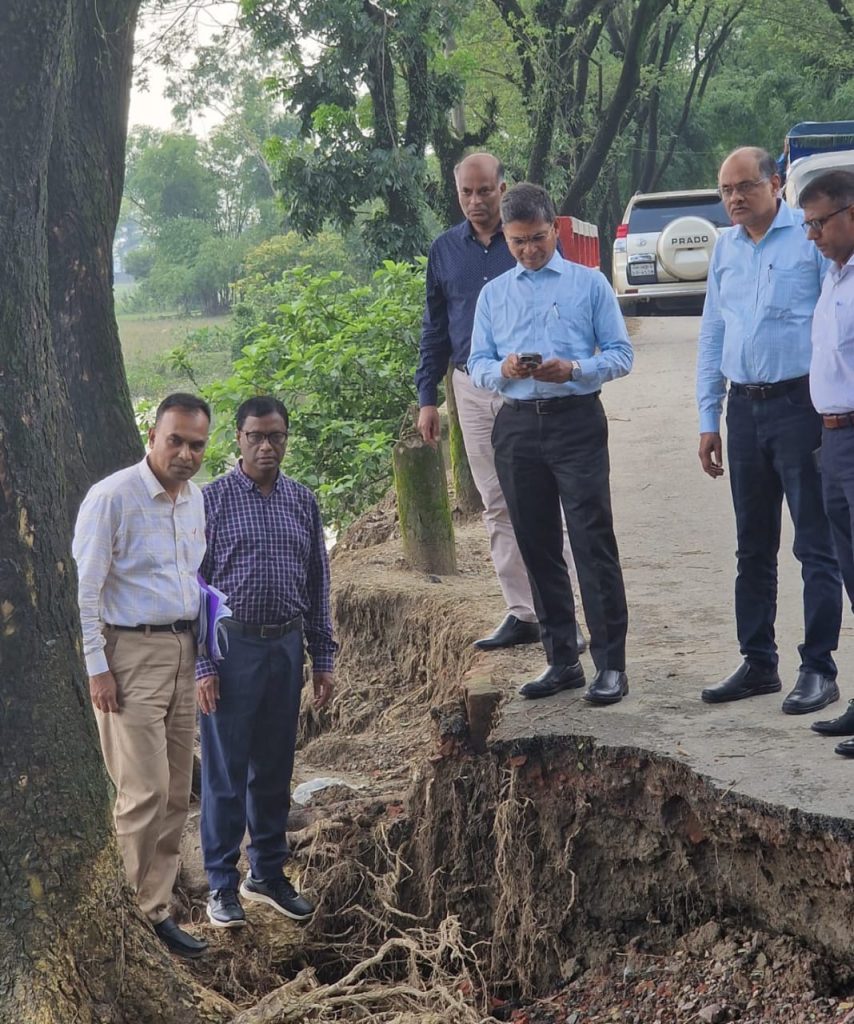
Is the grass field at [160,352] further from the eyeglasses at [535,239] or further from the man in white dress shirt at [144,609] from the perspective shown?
the man in white dress shirt at [144,609]

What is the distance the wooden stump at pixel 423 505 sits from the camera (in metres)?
8.11

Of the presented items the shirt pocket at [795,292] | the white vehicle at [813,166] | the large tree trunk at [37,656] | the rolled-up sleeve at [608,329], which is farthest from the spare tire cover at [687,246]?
the large tree trunk at [37,656]

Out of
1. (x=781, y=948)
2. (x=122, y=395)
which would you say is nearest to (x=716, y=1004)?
(x=781, y=948)

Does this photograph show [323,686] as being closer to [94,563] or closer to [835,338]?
[94,563]

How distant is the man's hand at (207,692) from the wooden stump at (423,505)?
11.3 ft

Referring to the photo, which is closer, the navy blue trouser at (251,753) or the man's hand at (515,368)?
the navy blue trouser at (251,753)

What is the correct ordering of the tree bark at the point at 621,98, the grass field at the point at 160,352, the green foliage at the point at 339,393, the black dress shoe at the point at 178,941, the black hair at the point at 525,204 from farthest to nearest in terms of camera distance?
1. the grass field at the point at 160,352
2. the tree bark at the point at 621,98
3. the green foliage at the point at 339,393
4. the black hair at the point at 525,204
5. the black dress shoe at the point at 178,941

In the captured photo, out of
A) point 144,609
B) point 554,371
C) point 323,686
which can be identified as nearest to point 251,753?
point 323,686

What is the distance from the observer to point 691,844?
4.73m

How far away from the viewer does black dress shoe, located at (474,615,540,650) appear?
20.5 feet

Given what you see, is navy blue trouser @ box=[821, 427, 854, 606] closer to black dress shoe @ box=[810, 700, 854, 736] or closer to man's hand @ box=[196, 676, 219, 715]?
black dress shoe @ box=[810, 700, 854, 736]

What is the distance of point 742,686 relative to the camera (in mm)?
5324

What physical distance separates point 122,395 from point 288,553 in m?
2.97

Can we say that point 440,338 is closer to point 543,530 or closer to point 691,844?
point 543,530
